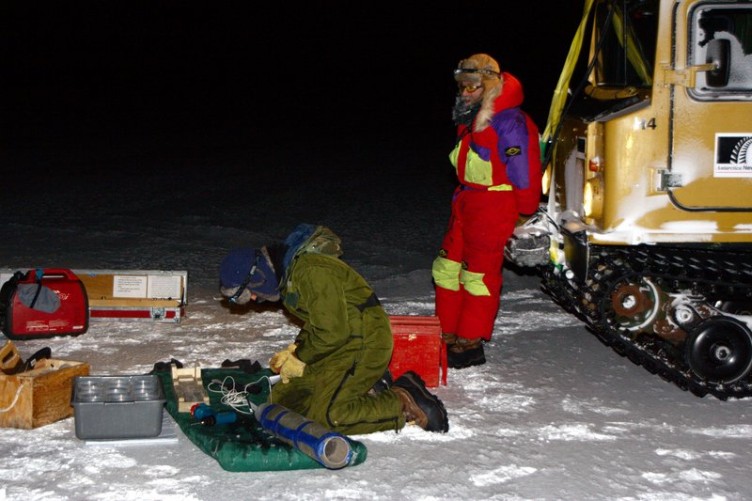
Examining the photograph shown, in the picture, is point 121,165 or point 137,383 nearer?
point 137,383

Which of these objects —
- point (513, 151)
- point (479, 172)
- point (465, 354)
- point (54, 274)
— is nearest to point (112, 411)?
point (54, 274)

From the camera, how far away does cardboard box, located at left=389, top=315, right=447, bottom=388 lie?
6.37 m

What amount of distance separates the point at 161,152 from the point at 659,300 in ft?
45.2

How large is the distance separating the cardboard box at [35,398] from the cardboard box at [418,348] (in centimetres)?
207

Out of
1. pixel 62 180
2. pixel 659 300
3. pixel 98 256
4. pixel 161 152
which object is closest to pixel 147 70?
pixel 161 152

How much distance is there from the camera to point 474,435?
18.6 ft

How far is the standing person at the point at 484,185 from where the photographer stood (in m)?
6.63

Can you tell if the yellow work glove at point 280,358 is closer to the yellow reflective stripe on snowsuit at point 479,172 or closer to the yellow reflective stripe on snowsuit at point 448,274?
the yellow reflective stripe on snowsuit at point 448,274

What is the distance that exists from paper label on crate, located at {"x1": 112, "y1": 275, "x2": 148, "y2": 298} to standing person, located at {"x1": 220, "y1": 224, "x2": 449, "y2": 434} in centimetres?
256

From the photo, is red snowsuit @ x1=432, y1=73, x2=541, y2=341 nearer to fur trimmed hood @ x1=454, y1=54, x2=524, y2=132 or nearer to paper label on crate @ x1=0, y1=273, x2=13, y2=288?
fur trimmed hood @ x1=454, y1=54, x2=524, y2=132

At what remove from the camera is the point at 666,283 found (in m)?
6.60

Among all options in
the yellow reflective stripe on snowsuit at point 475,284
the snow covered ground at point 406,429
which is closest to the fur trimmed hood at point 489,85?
the yellow reflective stripe on snowsuit at point 475,284

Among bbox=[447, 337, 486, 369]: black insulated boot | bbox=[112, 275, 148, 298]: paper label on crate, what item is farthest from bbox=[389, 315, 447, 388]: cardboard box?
bbox=[112, 275, 148, 298]: paper label on crate

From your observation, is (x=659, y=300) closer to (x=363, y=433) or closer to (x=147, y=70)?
(x=363, y=433)
